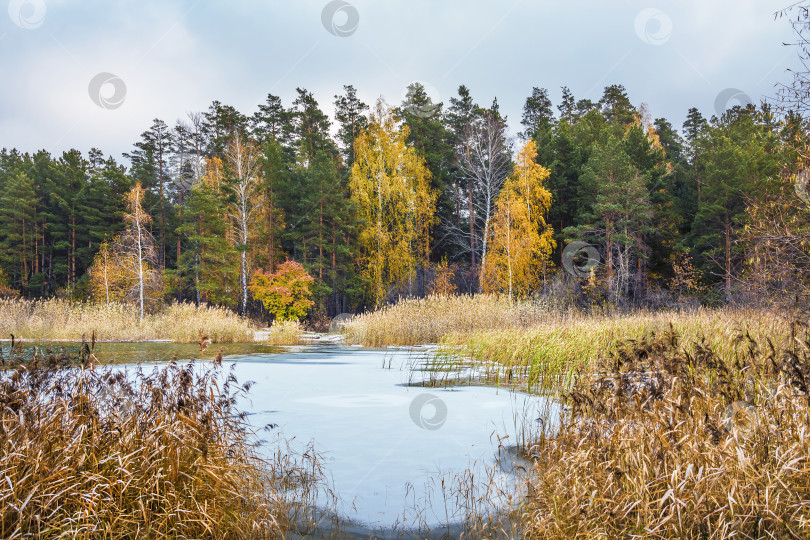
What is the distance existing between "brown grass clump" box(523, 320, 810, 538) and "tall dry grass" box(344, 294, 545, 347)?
8.72 m

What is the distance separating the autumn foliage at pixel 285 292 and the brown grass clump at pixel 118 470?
57.4 feet

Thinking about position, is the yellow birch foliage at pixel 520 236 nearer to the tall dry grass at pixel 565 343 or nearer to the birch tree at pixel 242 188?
the birch tree at pixel 242 188

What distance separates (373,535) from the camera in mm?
2590

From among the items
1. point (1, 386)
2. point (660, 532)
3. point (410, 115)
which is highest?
point (410, 115)

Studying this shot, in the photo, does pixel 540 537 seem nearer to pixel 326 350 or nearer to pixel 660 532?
pixel 660 532

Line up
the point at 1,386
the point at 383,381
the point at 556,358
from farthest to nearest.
A: 1. the point at 383,381
2. the point at 556,358
3. the point at 1,386

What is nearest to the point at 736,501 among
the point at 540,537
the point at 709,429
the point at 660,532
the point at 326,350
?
the point at 660,532

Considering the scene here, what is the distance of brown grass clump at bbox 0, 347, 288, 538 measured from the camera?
2139mm

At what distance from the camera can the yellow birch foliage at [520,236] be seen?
2094cm

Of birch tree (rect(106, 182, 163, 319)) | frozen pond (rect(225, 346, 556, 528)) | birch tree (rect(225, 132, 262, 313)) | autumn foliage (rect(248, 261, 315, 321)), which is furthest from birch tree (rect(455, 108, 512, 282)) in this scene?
frozen pond (rect(225, 346, 556, 528))

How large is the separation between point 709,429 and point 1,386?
389cm

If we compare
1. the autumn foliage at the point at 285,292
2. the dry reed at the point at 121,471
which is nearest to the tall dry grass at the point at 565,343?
the dry reed at the point at 121,471

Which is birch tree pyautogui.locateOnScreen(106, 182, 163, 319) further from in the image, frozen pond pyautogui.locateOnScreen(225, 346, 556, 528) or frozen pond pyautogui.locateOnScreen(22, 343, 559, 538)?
frozen pond pyautogui.locateOnScreen(225, 346, 556, 528)

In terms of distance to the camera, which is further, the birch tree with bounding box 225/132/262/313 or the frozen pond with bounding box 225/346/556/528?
the birch tree with bounding box 225/132/262/313
